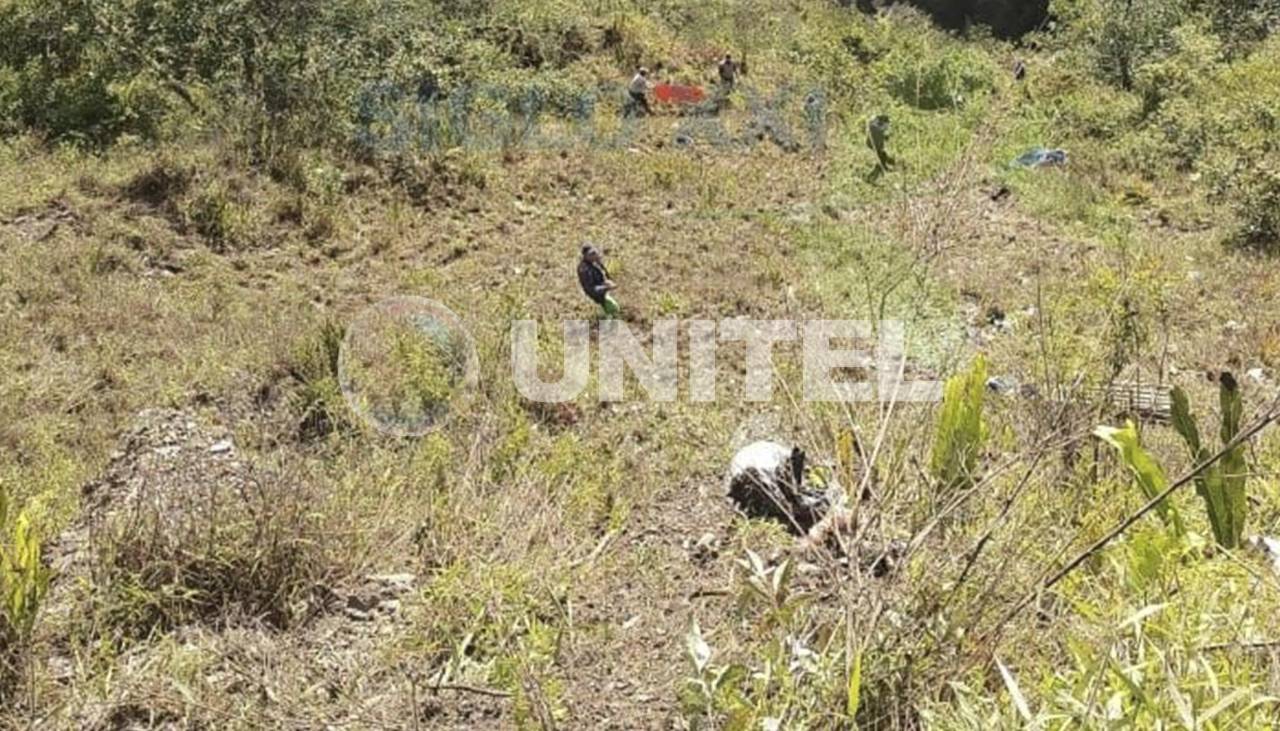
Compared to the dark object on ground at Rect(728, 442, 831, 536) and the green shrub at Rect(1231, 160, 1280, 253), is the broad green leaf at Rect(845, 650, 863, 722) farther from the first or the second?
the green shrub at Rect(1231, 160, 1280, 253)

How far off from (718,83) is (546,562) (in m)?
8.46

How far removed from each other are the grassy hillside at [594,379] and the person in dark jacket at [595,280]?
0.54ft

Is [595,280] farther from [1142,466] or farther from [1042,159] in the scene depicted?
[1042,159]

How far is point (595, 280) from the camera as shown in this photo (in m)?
5.61

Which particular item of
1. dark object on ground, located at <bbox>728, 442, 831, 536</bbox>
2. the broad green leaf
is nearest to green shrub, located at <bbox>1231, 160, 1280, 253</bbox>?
dark object on ground, located at <bbox>728, 442, 831, 536</bbox>

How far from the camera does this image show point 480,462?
336cm

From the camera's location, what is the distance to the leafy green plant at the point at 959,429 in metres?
2.14

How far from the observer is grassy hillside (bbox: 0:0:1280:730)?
1771mm

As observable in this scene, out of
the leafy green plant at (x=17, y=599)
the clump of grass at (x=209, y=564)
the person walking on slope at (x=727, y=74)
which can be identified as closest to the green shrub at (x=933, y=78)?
the person walking on slope at (x=727, y=74)

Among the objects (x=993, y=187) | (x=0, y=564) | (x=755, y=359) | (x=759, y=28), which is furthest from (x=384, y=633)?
(x=759, y=28)

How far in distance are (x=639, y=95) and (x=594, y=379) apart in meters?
5.05

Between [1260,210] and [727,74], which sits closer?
[1260,210]

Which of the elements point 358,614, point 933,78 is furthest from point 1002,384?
point 933,78

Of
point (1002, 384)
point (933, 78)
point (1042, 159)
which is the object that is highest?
point (933, 78)
